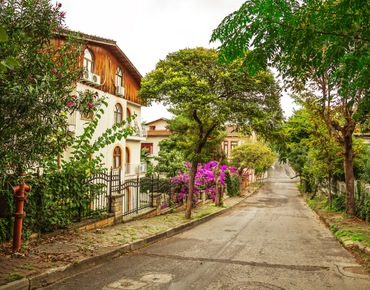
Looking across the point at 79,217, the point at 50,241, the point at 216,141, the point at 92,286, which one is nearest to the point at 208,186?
the point at 216,141

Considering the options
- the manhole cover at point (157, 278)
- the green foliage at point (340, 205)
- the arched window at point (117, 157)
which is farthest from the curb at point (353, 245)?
the arched window at point (117, 157)

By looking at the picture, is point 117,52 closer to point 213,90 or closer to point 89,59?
point 89,59

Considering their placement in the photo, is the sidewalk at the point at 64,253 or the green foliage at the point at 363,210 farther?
the green foliage at the point at 363,210

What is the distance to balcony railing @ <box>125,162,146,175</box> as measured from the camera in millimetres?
21484

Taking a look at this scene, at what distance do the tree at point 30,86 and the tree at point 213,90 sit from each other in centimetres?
590

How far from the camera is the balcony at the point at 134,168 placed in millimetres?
21453

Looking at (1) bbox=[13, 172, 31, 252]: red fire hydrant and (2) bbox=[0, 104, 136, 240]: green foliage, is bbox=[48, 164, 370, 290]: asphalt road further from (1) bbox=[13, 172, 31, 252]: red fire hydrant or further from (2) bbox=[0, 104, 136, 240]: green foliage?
Answer: (2) bbox=[0, 104, 136, 240]: green foliage

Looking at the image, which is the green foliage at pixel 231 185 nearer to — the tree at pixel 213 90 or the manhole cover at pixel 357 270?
the tree at pixel 213 90

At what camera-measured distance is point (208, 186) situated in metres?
24.0

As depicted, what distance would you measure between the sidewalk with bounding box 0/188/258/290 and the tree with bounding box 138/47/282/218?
550 cm

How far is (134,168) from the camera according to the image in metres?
22.3

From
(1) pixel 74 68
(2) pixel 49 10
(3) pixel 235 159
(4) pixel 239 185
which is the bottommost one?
(4) pixel 239 185

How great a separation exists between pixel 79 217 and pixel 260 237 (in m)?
6.12

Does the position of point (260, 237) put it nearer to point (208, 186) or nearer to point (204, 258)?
point (204, 258)
